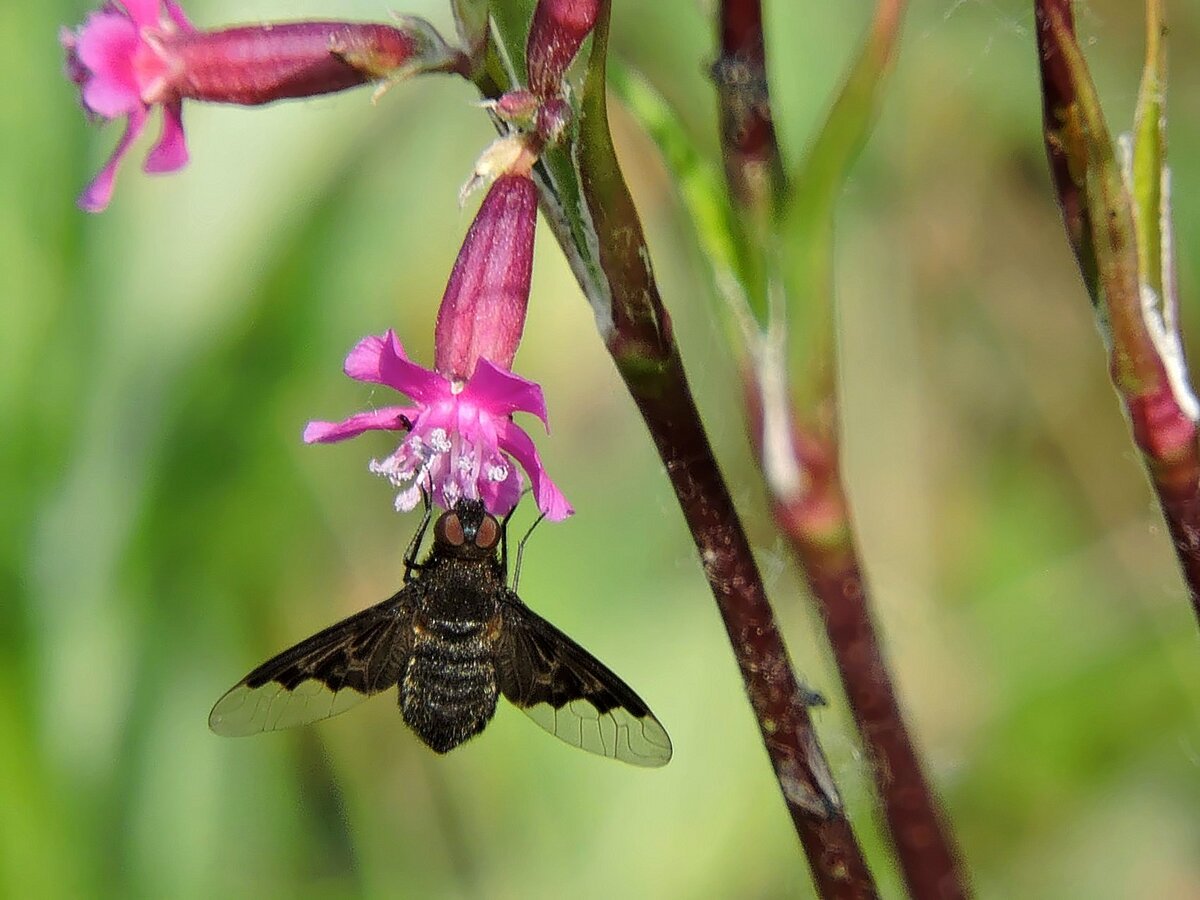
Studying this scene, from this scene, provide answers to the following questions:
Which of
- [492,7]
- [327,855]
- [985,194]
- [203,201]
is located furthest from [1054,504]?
[492,7]

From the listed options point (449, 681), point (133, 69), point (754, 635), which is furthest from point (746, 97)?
point (449, 681)

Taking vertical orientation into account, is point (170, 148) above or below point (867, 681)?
above

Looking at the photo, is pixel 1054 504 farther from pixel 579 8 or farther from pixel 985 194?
pixel 579 8

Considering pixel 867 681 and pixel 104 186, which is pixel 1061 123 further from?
pixel 104 186

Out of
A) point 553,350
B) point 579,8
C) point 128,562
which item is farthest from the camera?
point 553,350

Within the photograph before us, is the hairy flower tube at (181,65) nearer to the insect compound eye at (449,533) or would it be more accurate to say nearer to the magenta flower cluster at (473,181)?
the magenta flower cluster at (473,181)

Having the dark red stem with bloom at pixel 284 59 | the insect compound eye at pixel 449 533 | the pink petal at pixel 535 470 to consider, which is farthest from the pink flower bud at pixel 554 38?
the insect compound eye at pixel 449 533

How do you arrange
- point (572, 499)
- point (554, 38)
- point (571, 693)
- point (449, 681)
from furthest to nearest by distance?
point (572, 499) → point (449, 681) → point (571, 693) → point (554, 38)

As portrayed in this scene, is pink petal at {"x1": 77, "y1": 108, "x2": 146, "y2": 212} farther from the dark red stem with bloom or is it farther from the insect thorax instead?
the insect thorax
